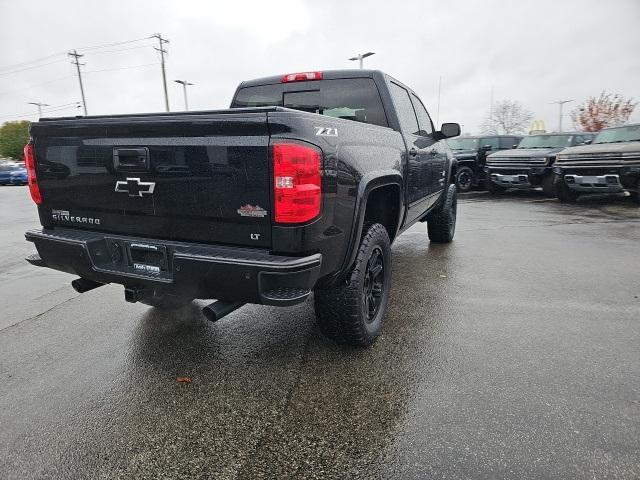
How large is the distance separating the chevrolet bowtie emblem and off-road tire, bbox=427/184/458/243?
427 centimetres

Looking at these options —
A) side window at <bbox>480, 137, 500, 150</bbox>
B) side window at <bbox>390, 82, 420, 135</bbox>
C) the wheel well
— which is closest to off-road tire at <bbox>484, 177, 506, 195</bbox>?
side window at <bbox>480, 137, 500, 150</bbox>

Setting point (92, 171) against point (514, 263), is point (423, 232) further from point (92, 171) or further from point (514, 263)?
point (92, 171)

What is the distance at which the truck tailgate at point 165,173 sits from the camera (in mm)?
2148

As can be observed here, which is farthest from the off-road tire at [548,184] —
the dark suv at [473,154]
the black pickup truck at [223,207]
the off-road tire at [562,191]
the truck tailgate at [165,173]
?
the truck tailgate at [165,173]

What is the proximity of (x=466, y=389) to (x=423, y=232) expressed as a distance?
4.92 meters

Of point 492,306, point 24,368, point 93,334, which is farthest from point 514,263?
point 24,368

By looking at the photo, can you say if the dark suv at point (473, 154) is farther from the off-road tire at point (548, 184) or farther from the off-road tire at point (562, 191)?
the off-road tire at point (562, 191)

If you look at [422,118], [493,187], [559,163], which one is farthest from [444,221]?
[493,187]

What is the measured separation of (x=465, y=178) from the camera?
13.8 metres

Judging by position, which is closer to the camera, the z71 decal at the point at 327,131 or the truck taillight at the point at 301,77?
the z71 decal at the point at 327,131

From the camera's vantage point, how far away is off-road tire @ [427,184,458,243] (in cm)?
593

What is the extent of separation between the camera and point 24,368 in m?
2.82

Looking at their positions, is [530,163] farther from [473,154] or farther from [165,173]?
[165,173]

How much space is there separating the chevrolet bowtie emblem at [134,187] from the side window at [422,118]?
9.63ft
